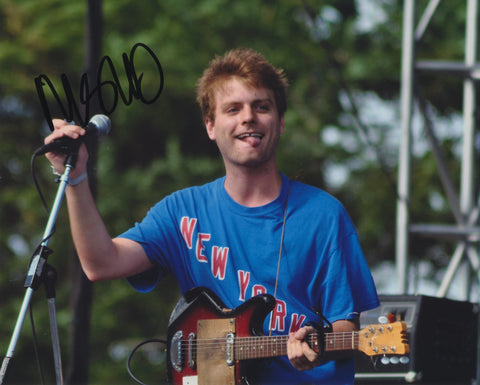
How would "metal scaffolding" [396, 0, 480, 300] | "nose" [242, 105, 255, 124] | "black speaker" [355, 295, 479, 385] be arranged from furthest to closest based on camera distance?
"metal scaffolding" [396, 0, 480, 300] < "black speaker" [355, 295, 479, 385] < "nose" [242, 105, 255, 124]

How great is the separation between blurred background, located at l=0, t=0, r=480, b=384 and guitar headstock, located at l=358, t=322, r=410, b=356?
6.65 metres

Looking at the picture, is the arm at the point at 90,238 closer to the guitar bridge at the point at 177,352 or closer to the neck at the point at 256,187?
the guitar bridge at the point at 177,352

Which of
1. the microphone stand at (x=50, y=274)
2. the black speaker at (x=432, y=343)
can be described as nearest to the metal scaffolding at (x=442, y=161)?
the black speaker at (x=432, y=343)

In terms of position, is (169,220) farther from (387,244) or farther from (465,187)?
(387,244)

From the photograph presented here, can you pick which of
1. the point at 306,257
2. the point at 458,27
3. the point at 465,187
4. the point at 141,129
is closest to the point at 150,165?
the point at 141,129

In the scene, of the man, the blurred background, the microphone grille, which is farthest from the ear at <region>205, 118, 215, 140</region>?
the blurred background

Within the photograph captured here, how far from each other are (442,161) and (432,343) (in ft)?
6.51

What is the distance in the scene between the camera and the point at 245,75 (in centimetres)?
275

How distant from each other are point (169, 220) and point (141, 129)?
7.49 meters

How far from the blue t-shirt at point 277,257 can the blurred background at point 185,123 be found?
6.28m

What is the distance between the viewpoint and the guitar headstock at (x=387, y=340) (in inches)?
Result: 93.2

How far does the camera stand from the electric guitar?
2451mm

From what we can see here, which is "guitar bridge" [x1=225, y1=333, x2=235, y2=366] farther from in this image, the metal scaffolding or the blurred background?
the blurred background
